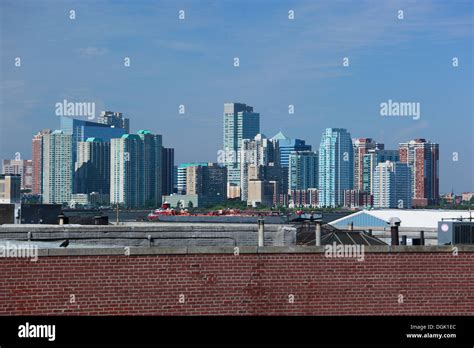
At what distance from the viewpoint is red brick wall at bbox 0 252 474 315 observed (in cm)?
2106

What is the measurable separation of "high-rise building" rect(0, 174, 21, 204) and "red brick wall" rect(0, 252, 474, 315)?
3414 centimetres

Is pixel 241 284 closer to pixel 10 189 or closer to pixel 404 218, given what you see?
pixel 10 189

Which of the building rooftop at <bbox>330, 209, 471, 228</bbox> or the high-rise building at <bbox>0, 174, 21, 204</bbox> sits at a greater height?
the high-rise building at <bbox>0, 174, 21, 204</bbox>

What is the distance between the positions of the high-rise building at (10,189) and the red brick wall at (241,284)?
112ft

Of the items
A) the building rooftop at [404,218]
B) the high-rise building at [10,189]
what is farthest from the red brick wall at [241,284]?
the building rooftop at [404,218]

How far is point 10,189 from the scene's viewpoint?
63031 mm

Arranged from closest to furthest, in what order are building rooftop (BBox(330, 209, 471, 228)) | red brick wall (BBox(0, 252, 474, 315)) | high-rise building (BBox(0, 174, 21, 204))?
red brick wall (BBox(0, 252, 474, 315)), high-rise building (BBox(0, 174, 21, 204)), building rooftop (BBox(330, 209, 471, 228))

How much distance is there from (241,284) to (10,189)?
43.7 m

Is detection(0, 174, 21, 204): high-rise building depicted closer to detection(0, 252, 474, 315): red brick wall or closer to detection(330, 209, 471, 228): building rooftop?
detection(330, 209, 471, 228): building rooftop

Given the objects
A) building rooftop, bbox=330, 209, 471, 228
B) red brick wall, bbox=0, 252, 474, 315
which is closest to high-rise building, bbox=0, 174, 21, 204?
building rooftop, bbox=330, 209, 471, 228

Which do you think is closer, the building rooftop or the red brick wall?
the red brick wall

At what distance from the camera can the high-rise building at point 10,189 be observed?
189 feet

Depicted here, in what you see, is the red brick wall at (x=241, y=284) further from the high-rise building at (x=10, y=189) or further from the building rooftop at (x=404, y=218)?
the building rooftop at (x=404, y=218)
